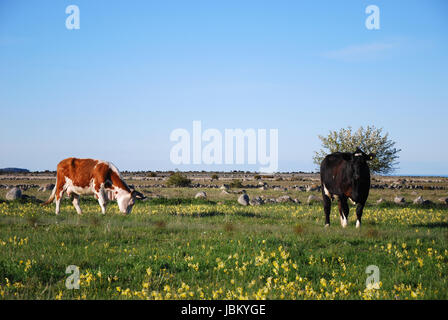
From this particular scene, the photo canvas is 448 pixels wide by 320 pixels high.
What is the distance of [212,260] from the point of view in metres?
9.80

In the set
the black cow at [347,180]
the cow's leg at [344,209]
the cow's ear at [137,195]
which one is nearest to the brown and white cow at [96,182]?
the cow's ear at [137,195]

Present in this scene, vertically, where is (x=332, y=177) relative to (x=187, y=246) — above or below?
above

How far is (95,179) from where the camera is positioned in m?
18.8

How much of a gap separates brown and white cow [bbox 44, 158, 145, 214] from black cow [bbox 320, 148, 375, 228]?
922 centimetres

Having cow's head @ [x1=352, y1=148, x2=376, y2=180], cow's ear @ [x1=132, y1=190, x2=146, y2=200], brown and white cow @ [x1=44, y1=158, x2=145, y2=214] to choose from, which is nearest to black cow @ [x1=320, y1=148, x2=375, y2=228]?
cow's head @ [x1=352, y1=148, x2=376, y2=180]

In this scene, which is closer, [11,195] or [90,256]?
[90,256]

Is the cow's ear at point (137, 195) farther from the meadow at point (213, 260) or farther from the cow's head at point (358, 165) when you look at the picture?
the cow's head at point (358, 165)

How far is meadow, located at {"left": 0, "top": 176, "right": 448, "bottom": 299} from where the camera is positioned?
285 inches

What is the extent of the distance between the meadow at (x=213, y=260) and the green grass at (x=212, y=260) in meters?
0.03

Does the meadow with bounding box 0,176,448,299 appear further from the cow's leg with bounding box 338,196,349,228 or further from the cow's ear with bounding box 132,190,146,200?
the cow's ear with bounding box 132,190,146,200

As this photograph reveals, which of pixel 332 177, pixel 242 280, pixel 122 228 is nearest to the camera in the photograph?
pixel 242 280
